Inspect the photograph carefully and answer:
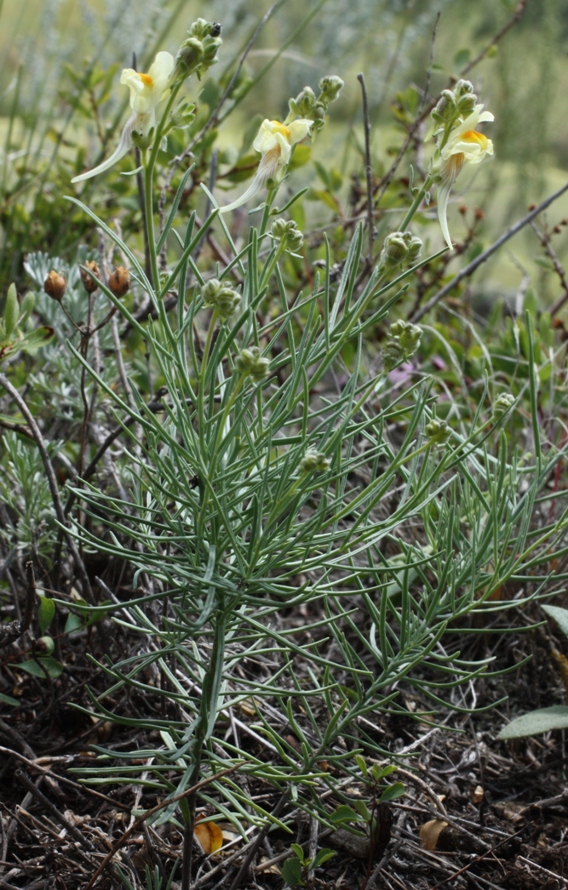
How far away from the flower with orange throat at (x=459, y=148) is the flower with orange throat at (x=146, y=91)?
177mm

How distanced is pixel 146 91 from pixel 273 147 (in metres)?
0.09

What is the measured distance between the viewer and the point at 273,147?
1.67ft

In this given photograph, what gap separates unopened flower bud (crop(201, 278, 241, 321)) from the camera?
46 cm

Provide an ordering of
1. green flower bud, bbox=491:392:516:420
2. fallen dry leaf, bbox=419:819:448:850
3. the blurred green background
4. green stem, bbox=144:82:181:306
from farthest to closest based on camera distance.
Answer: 1. the blurred green background
2. fallen dry leaf, bbox=419:819:448:850
3. green flower bud, bbox=491:392:516:420
4. green stem, bbox=144:82:181:306

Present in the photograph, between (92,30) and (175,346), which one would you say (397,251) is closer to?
(175,346)

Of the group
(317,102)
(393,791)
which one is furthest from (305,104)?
(393,791)

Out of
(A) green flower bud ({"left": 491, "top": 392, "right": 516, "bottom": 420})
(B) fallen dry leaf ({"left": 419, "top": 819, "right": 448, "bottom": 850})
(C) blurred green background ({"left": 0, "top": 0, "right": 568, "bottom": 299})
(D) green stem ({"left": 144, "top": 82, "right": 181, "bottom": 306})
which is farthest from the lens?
(C) blurred green background ({"left": 0, "top": 0, "right": 568, "bottom": 299})

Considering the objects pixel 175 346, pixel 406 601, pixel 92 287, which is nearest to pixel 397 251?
pixel 175 346

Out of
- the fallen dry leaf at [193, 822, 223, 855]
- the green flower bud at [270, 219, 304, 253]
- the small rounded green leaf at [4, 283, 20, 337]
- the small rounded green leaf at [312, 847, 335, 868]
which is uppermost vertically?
the green flower bud at [270, 219, 304, 253]

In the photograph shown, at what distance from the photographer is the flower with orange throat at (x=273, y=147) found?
0.51 m

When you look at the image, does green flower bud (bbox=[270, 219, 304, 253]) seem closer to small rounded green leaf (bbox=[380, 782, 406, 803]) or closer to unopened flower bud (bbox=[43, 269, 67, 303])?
unopened flower bud (bbox=[43, 269, 67, 303])

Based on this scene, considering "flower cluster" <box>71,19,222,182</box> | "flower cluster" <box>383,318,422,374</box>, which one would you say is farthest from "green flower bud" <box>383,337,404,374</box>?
"flower cluster" <box>71,19,222,182</box>

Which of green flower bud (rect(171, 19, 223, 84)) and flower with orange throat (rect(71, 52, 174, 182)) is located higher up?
green flower bud (rect(171, 19, 223, 84))

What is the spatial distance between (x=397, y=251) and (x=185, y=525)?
0.29 metres
